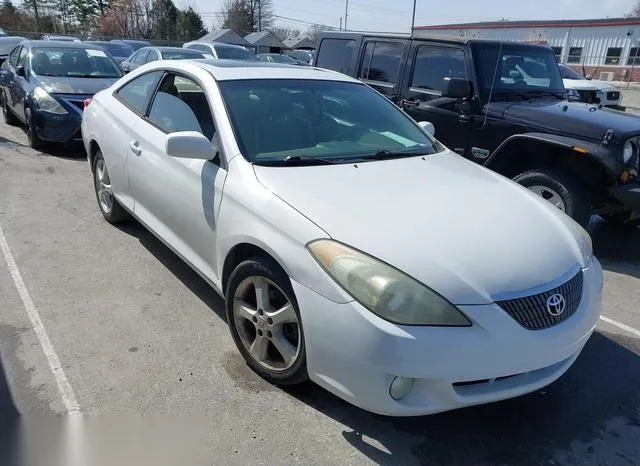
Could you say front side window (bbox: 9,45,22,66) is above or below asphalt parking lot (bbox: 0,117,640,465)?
above

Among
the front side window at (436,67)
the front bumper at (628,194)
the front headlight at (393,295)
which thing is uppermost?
the front side window at (436,67)

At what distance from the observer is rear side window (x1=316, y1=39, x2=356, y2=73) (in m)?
7.02

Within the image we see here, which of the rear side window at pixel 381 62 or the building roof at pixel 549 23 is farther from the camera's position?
the building roof at pixel 549 23

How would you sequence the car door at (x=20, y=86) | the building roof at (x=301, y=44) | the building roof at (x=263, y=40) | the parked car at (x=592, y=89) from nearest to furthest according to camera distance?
the car door at (x=20, y=86)
the parked car at (x=592, y=89)
the building roof at (x=263, y=40)
the building roof at (x=301, y=44)

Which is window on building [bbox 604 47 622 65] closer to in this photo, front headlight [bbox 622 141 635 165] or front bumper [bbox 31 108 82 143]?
front headlight [bbox 622 141 635 165]

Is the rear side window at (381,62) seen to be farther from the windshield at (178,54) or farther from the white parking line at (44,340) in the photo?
the windshield at (178,54)

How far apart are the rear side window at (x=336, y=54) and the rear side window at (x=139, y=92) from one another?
3112mm

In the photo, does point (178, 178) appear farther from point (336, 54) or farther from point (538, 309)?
point (336, 54)

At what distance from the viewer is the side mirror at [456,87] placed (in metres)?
5.52

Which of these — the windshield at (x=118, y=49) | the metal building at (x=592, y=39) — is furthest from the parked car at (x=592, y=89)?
the metal building at (x=592, y=39)

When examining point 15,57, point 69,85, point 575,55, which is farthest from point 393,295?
point 575,55

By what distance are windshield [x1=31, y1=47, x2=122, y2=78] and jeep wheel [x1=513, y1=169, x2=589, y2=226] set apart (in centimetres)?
711

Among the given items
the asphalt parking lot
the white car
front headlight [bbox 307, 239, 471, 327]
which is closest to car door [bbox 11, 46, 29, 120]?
the asphalt parking lot

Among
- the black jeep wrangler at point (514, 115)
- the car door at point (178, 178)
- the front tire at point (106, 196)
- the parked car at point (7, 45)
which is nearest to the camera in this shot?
the car door at point (178, 178)
